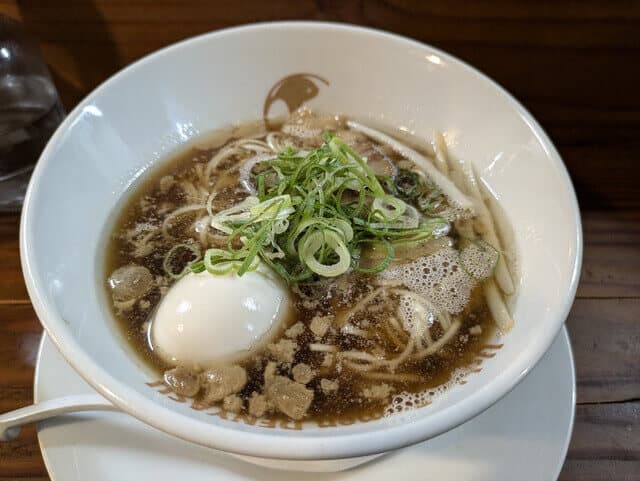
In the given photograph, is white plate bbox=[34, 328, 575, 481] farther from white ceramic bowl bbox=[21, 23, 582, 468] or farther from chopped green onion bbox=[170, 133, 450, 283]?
chopped green onion bbox=[170, 133, 450, 283]

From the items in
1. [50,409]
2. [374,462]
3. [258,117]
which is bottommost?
[374,462]

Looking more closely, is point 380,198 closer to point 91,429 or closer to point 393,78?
point 393,78

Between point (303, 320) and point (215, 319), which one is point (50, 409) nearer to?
point (215, 319)

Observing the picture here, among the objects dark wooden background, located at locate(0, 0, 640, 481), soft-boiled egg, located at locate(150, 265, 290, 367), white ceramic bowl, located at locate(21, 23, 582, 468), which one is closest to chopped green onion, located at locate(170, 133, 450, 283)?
soft-boiled egg, located at locate(150, 265, 290, 367)

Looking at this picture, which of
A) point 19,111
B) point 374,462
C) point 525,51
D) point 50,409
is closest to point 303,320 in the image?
point 374,462

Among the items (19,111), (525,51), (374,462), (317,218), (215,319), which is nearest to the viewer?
(374,462)
